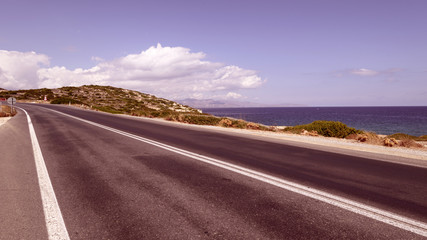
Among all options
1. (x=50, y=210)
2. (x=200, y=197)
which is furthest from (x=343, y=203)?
(x=50, y=210)

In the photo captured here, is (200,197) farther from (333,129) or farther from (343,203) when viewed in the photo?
(333,129)

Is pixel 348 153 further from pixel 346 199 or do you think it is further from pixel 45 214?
pixel 45 214

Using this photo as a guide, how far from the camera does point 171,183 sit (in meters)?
4.84

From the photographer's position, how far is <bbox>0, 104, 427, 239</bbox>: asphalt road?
3.05 m

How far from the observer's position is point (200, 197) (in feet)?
13.5

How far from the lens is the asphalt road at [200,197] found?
3047 mm

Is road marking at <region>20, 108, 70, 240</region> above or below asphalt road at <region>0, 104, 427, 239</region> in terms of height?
below

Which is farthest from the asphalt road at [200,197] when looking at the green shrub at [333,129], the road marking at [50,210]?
the green shrub at [333,129]

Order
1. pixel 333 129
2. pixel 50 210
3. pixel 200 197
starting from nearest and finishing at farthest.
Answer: pixel 50 210 → pixel 200 197 → pixel 333 129

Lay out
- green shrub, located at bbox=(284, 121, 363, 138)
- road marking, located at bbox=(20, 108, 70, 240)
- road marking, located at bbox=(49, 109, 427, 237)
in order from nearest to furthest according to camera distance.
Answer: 1. road marking, located at bbox=(20, 108, 70, 240)
2. road marking, located at bbox=(49, 109, 427, 237)
3. green shrub, located at bbox=(284, 121, 363, 138)

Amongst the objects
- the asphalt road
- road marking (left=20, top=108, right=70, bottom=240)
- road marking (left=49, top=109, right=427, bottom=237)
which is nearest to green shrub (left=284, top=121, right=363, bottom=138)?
the asphalt road

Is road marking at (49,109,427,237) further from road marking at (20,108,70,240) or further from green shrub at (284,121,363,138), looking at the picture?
green shrub at (284,121,363,138)

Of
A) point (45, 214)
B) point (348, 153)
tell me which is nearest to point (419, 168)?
point (348, 153)

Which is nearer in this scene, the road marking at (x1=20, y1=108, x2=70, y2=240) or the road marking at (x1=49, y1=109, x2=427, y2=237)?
the road marking at (x1=20, y1=108, x2=70, y2=240)
